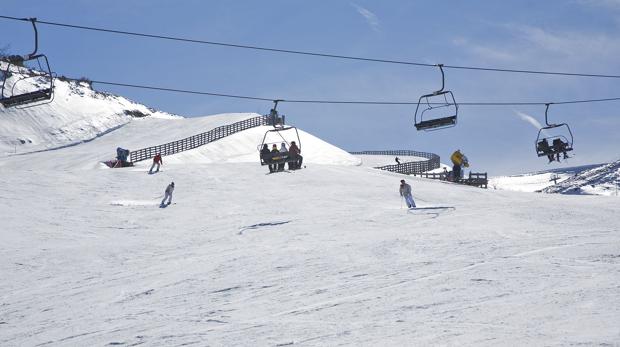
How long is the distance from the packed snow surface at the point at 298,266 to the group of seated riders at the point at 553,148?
6.48ft

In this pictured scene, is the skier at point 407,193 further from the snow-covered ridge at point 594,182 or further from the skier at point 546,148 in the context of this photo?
the snow-covered ridge at point 594,182

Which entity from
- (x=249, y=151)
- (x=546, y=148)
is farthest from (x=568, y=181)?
(x=546, y=148)

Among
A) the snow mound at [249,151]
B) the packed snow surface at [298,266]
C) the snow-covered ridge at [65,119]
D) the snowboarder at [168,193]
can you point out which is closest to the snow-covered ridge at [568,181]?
the snow mound at [249,151]

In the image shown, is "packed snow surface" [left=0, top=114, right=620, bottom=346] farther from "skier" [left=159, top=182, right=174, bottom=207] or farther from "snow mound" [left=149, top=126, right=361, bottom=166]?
"snow mound" [left=149, top=126, right=361, bottom=166]

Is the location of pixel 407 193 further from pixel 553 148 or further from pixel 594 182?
pixel 594 182

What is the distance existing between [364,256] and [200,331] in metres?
7.13

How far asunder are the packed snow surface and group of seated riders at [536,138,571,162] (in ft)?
6.48

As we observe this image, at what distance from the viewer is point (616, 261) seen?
59.0ft

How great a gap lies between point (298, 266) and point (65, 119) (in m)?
64.8

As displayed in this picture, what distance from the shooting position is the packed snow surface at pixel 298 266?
543 inches

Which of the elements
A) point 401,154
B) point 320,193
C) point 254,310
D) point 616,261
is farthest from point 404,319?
point 401,154

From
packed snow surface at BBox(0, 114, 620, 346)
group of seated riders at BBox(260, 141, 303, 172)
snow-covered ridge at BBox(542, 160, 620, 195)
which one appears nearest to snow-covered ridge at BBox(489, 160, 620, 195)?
snow-covered ridge at BBox(542, 160, 620, 195)

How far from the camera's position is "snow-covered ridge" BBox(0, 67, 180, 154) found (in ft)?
246

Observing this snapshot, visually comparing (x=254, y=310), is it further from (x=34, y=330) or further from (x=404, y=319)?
(x=34, y=330)
